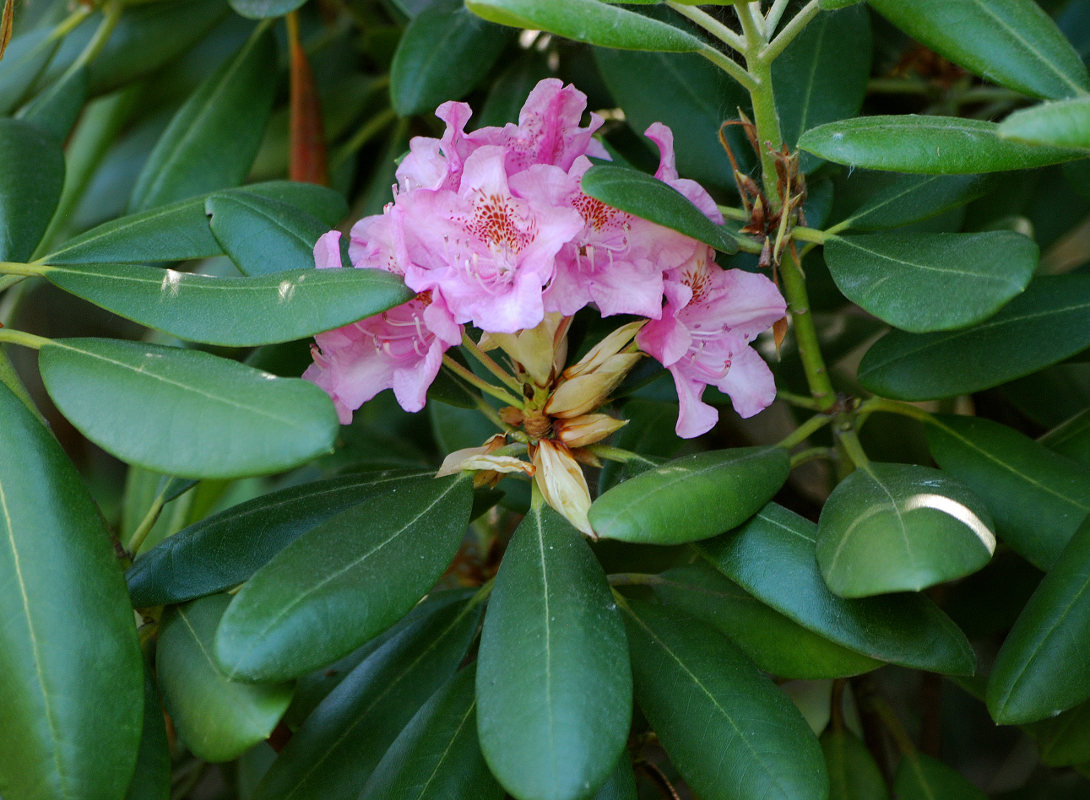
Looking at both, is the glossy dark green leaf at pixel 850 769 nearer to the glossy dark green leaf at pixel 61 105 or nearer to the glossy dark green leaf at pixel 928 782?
the glossy dark green leaf at pixel 928 782

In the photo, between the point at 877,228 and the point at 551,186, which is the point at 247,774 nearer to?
the point at 551,186

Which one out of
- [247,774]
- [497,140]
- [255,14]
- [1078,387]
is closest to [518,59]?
[255,14]

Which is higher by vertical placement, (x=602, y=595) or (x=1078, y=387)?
(x=602, y=595)

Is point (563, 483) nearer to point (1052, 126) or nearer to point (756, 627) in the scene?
point (756, 627)

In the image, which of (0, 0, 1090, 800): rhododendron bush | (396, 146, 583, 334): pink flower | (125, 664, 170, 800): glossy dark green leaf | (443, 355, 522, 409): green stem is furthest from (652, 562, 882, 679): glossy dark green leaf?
(125, 664, 170, 800): glossy dark green leaf

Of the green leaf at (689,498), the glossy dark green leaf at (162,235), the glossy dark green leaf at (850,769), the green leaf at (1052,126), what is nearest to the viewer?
the green leaf at (1052,126)

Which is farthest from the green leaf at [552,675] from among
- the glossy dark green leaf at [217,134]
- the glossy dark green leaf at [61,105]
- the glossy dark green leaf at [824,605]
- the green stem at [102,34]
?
the green stem at [102,34]

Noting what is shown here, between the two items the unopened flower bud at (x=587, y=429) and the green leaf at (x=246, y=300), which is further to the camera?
the unopened flower bud at (x=587, y=429)

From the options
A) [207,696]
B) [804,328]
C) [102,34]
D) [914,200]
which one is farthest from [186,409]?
[102,34]
